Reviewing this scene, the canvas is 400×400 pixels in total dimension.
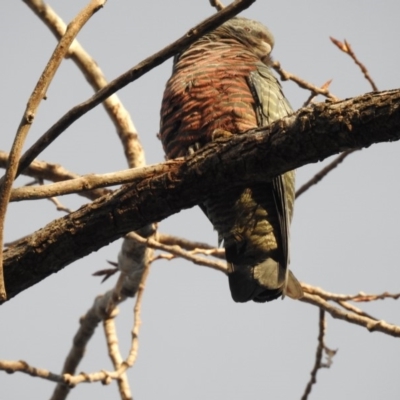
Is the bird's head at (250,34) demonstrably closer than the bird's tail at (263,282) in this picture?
No

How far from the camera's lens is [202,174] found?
3.21 metres

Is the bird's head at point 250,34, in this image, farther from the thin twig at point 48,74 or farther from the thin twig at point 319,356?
the thin twig at point 48,74

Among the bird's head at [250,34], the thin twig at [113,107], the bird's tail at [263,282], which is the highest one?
the bird's head at [250,34]

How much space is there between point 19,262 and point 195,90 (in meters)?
1.65

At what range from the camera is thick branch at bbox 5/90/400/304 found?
2.81 meters

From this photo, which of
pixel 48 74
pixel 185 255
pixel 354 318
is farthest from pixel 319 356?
pixel 48 74

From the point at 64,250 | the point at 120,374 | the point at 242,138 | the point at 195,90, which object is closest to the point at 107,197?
the point at 64,250

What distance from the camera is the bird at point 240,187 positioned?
14.2 feet

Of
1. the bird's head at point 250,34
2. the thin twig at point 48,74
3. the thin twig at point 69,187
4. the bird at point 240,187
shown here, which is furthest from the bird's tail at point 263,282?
the thin twig at point 48,74

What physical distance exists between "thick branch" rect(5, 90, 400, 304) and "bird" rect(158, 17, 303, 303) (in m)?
0.98

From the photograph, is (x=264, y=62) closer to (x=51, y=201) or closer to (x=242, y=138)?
(x=51, y=201)

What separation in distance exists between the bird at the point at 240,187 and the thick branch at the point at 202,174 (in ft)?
3.23

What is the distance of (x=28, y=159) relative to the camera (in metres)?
2.97

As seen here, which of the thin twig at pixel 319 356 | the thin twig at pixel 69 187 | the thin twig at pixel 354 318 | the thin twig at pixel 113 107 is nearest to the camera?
the thin twig at pixel 69 187
